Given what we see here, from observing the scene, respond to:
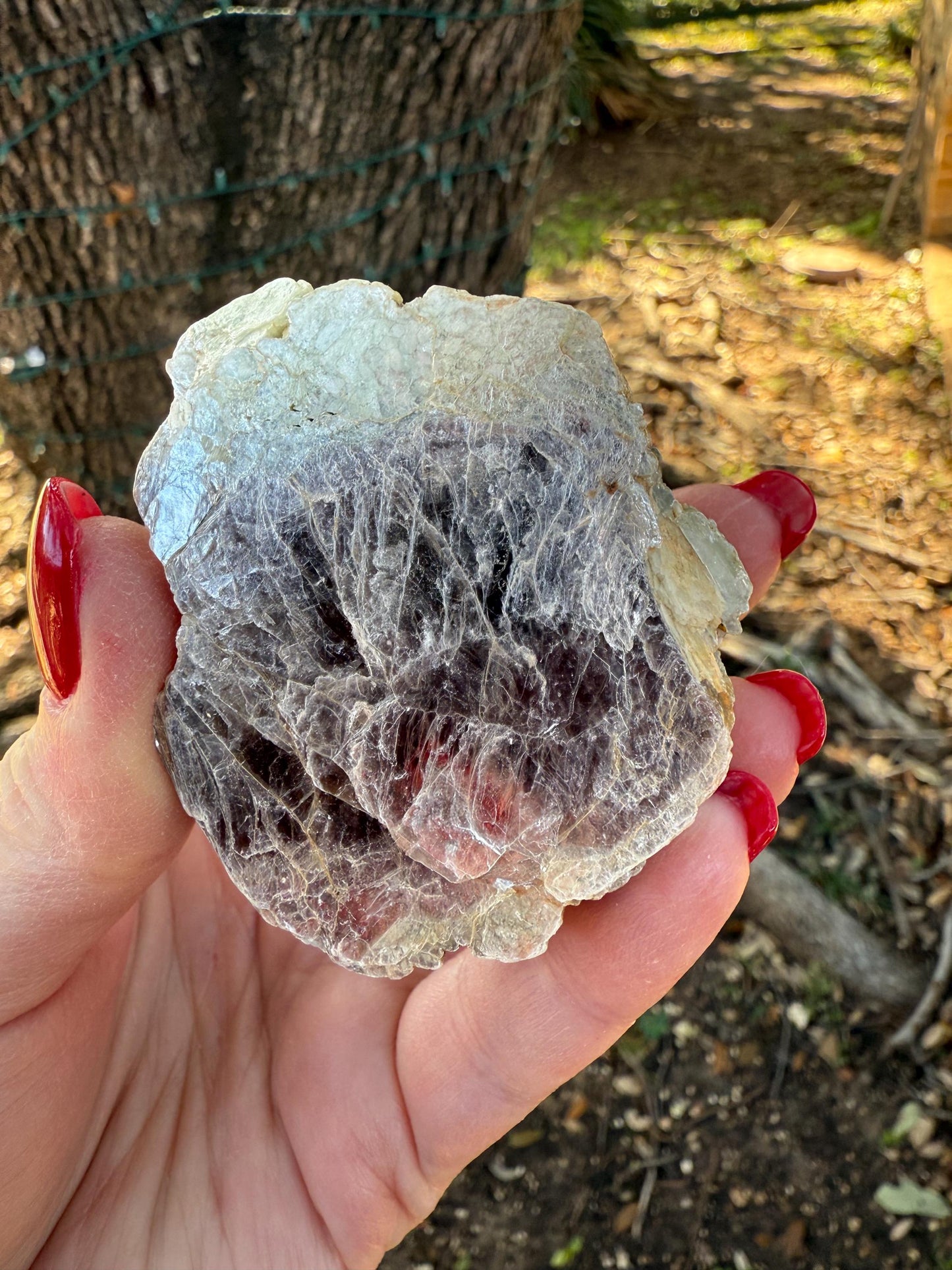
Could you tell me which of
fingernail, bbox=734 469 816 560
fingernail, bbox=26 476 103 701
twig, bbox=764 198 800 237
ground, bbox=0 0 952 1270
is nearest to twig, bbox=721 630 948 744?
ground, bbox=0 0 952 1270

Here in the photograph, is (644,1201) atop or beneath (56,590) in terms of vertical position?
beneath

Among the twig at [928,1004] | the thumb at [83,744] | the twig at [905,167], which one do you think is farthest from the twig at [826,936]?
the twig at [905,167]

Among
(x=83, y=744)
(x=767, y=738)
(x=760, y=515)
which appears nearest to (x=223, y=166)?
(x=760, y=515)

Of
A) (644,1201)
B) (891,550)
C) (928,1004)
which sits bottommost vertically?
(644,1201)

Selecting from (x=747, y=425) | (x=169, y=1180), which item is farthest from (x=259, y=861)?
(x=747, y=425)

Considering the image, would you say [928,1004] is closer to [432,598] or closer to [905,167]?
[432,598]

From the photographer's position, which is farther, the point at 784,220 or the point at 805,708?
the point at 784,220

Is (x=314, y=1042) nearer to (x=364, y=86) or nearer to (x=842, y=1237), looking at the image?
(x=842, y=1237)

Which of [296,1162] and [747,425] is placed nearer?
[296,1162]
